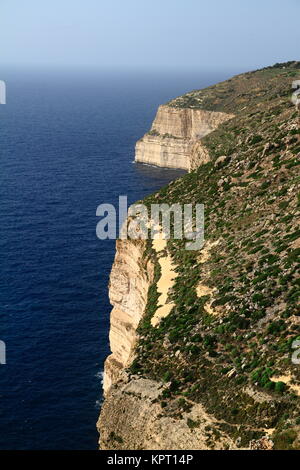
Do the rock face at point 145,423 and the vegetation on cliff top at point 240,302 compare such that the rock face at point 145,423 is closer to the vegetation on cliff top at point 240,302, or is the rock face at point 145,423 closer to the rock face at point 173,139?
the vegetation on cliff top at point 240,302

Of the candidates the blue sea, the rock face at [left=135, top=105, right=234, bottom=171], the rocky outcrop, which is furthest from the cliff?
the rock face at [left=135, top=105, right=234, bottom=171]

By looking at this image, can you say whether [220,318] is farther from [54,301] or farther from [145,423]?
[54,301]

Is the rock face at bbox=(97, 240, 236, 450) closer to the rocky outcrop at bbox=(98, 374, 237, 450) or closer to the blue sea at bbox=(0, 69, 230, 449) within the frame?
the rocky outcrop at bbox=(98, 374, 237, 450)

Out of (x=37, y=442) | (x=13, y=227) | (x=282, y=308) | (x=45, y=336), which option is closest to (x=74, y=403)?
(x=37, y=442)

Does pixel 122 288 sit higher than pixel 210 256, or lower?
lower

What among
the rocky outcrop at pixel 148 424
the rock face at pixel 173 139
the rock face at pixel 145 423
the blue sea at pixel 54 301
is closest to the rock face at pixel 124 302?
the blue sea at pixel 54 301
